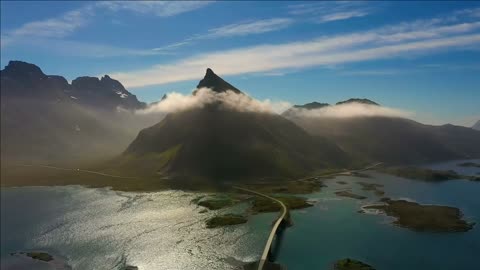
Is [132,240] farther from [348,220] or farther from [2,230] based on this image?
[348,220]

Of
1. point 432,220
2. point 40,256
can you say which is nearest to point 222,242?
point 40,256

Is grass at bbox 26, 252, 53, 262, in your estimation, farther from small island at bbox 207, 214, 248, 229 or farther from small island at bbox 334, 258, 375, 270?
small island at bbox 334, 258, 375, 270

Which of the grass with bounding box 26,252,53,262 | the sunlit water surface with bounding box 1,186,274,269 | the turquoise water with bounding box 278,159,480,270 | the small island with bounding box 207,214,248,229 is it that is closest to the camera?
the turquoise water with bounding box 278,159,480,270

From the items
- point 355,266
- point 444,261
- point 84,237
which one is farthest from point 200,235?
point 444,261

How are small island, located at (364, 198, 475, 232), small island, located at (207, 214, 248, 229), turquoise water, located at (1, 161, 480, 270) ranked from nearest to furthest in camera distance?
turquoise water, located at (1, 161, 480, 270)
small island, located at (364, 198, 475, 232)
small island, located at (207, 214, 248, 229)

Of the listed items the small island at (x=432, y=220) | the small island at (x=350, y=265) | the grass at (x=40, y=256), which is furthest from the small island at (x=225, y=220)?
the small island at (x=432, y=220)

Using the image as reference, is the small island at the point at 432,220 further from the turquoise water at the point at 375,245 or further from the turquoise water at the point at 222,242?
the turquoise water at the point at 222,242

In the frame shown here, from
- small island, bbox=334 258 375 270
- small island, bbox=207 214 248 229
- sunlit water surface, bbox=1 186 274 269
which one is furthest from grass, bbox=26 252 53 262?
small island, bbox=334 258 375 270
